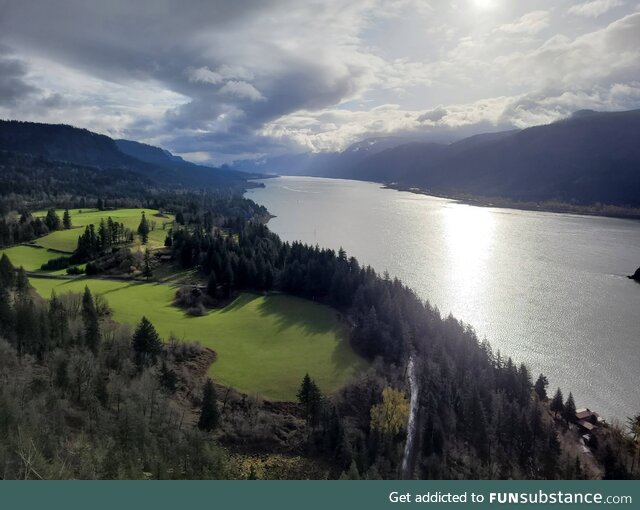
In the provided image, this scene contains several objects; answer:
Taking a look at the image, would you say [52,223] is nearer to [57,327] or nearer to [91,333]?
[57,327]

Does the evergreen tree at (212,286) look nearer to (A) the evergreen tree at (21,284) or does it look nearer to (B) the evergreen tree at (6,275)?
(A) the evergreen tree at (21,284)

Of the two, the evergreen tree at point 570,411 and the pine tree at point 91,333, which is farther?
the evergreen tree at point 570,411

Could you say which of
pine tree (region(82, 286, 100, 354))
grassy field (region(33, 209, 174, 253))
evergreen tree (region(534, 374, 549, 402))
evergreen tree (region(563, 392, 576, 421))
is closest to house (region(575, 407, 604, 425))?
evergreen tree (region(563, 392, 576, 421))

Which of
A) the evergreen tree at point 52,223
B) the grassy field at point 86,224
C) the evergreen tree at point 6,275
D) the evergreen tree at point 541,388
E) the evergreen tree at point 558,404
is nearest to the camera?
the evergreen tree at point 558,404

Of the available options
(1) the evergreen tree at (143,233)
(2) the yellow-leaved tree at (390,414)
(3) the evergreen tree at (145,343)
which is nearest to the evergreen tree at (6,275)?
(3) the evergreen tree at (145,343)

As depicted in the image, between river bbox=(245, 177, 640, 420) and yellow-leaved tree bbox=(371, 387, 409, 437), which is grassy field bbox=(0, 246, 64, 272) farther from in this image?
yellow-leaved tree bbox=(371, 387, 409, 437)

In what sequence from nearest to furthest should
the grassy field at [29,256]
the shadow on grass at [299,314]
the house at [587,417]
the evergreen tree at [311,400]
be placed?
the evergreen tree at [311,400], the house at [587,417], the shadow on grass at [299,314], the grassy field at [29,256]
